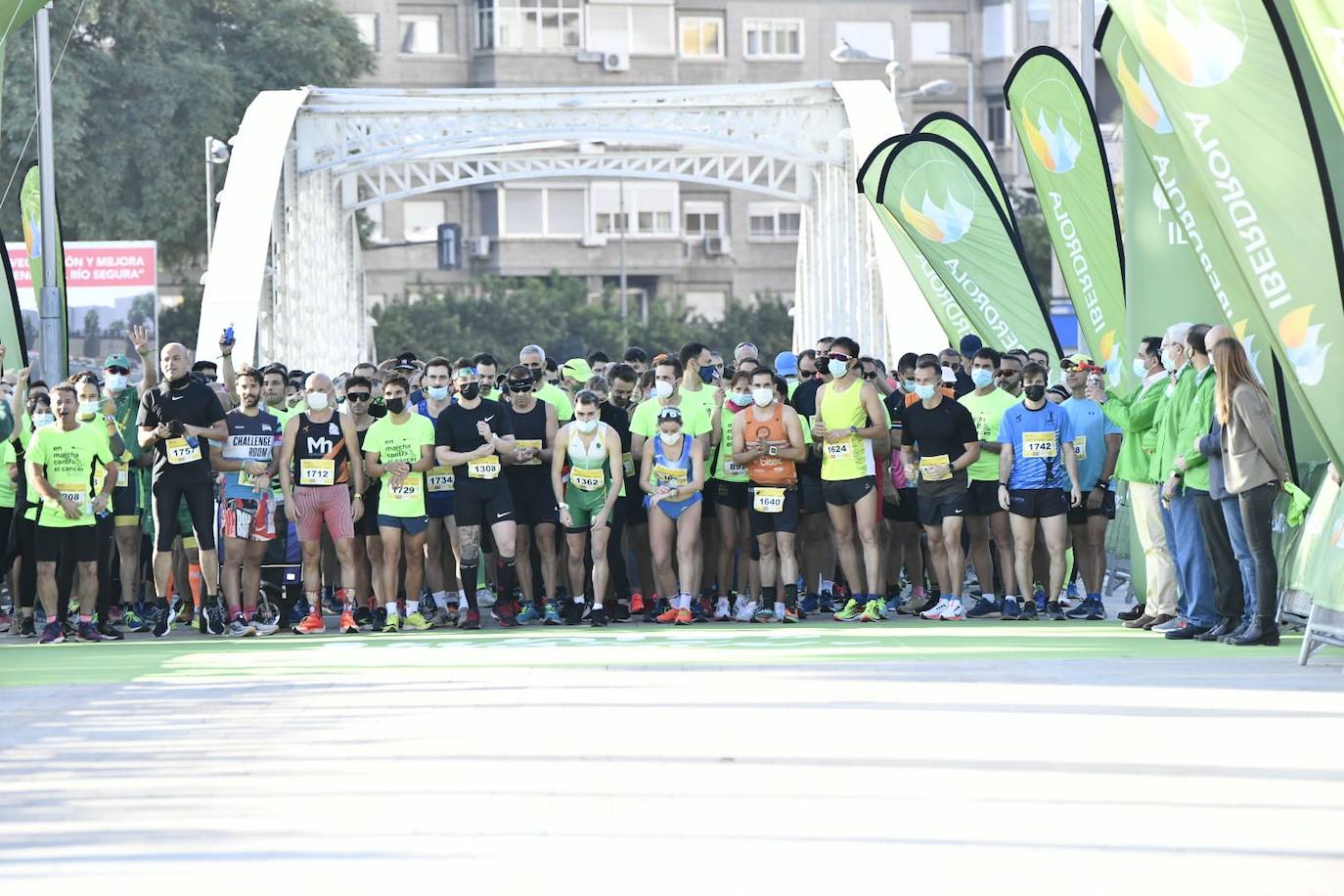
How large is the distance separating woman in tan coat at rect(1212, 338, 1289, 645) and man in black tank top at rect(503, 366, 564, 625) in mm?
4895

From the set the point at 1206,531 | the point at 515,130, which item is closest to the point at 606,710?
the point at 1206,531

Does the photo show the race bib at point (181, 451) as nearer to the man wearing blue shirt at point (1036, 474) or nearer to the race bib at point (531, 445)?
the race bib at point (531, 445)

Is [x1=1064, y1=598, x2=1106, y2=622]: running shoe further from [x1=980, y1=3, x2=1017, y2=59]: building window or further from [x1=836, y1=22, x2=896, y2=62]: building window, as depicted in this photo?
[x1=836, y1=22, x2=896, y2=62]: building window

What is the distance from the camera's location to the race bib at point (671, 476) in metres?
14.7

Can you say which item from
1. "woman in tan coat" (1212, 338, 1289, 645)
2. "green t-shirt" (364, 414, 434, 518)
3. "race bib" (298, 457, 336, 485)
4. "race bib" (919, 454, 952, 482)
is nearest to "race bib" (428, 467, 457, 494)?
"green t-shirt" (364, 414, 434, 518)

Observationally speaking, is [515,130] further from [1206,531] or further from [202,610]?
[1206,531]

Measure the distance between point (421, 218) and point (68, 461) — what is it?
62.0 metres

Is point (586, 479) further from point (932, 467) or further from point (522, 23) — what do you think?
point (522, 23)

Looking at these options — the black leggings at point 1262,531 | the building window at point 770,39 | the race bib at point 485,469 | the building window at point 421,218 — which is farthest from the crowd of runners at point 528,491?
the building window at point 770,39

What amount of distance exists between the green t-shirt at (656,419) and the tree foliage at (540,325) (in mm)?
48642

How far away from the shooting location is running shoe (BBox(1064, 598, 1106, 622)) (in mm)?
14797

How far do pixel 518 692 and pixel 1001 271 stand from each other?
397 inches

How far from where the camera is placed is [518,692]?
1048 centimetres

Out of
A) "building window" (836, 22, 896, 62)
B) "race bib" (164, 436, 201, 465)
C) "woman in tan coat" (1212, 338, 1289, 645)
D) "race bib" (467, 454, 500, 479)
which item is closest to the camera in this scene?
"woman in tan coat" (1212, 338, 1289, 645)
